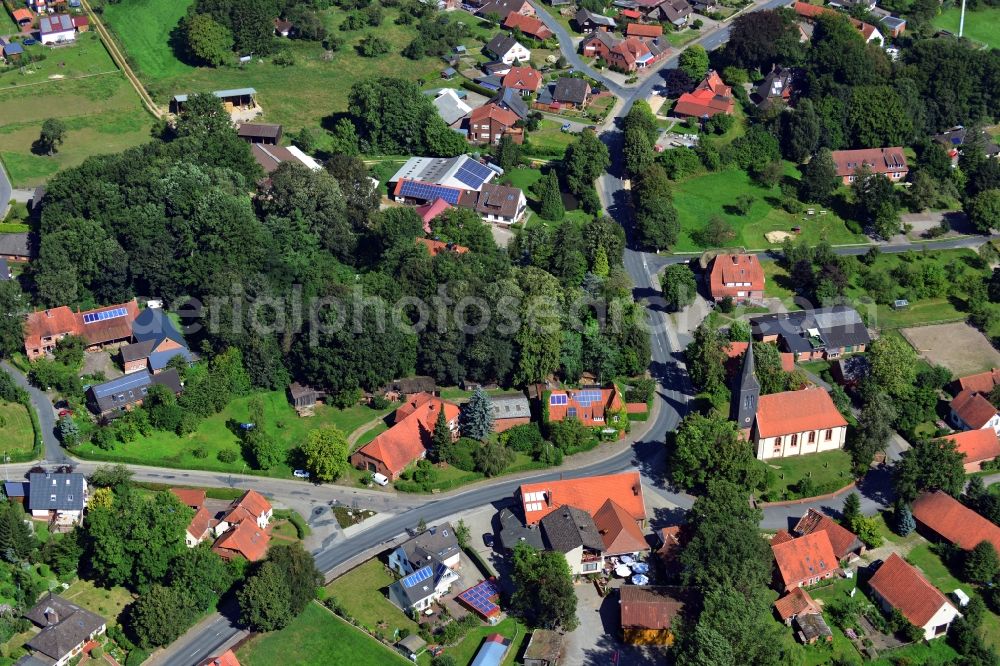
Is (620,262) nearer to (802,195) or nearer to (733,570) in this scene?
(802,195)

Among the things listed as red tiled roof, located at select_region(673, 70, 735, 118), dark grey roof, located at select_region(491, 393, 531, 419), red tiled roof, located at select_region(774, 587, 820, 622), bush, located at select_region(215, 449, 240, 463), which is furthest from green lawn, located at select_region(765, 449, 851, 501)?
red tiled roof, located at select_region(673, 70, 735, 118)

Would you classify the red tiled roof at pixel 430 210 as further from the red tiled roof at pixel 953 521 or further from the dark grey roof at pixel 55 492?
the red tiled roof at pixel 953 521

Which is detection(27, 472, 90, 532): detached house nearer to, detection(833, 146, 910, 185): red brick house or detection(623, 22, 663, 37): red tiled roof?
detection(833, 146, 910, 185): red brick house

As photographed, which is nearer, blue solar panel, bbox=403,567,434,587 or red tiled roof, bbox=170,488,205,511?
blue solar panel, bbox=403,567,434,587

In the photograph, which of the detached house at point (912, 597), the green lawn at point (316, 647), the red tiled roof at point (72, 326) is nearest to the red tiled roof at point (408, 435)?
the green lawn at point (316, 647)

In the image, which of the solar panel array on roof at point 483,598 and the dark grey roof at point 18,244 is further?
the dark grey roof at point 18,244

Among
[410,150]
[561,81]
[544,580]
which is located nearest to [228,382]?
[544,580]

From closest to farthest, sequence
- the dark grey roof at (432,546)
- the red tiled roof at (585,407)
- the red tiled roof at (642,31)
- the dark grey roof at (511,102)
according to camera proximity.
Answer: the dark grey roof at (432,546) < the red tiled roof at (585,407) < the dark grey roof at (511,102) < the red tiled roof at (642,31)

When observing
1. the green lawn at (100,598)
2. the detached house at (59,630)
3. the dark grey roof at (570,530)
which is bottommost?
the dark grey roof at (570,530)
